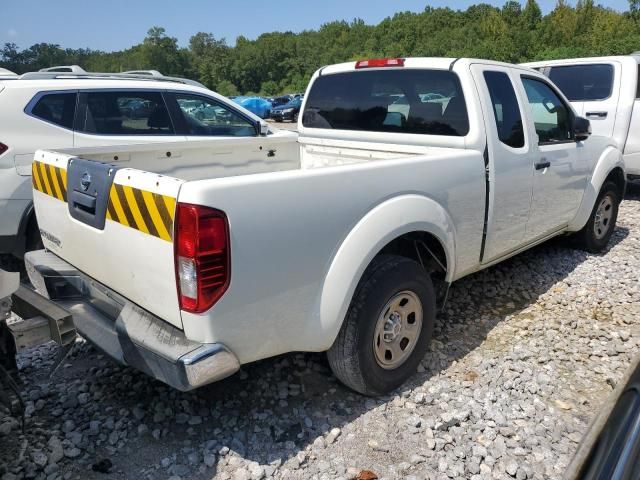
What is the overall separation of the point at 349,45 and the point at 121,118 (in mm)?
104710

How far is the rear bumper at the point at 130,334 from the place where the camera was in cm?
202

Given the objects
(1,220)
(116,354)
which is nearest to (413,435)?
(116,354)

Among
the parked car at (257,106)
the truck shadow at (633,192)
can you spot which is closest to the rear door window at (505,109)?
the truck shadow at (633,192)

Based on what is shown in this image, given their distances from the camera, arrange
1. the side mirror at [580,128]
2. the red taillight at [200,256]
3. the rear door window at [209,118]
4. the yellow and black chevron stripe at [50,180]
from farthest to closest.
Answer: the rear door window at [209,118] < the side mirror at [580,128] < the yellow and black chevron stripe at [50,180] < the red taillight at [200,256]

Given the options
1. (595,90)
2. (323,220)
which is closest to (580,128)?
(323,220)

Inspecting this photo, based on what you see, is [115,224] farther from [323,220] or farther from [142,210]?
[323,220]

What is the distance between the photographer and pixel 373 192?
8.29 ft

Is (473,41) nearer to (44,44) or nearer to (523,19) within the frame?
(523,19)

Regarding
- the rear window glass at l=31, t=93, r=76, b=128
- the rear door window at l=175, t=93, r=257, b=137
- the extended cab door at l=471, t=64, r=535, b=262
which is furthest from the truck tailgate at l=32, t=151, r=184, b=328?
the rear door window at l=175, t=93, r=257, b=137

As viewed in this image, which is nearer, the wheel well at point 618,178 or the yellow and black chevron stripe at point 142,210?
the yellow and black chevron stripe at point 142,210

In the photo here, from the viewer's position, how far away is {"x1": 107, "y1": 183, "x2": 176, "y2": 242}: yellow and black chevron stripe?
6.64 feet

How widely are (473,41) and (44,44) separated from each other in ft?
211

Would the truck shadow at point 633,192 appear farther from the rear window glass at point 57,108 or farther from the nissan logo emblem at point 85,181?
the nissan logo emblem at point 85,181

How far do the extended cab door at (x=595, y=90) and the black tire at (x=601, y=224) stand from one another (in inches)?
77.3
